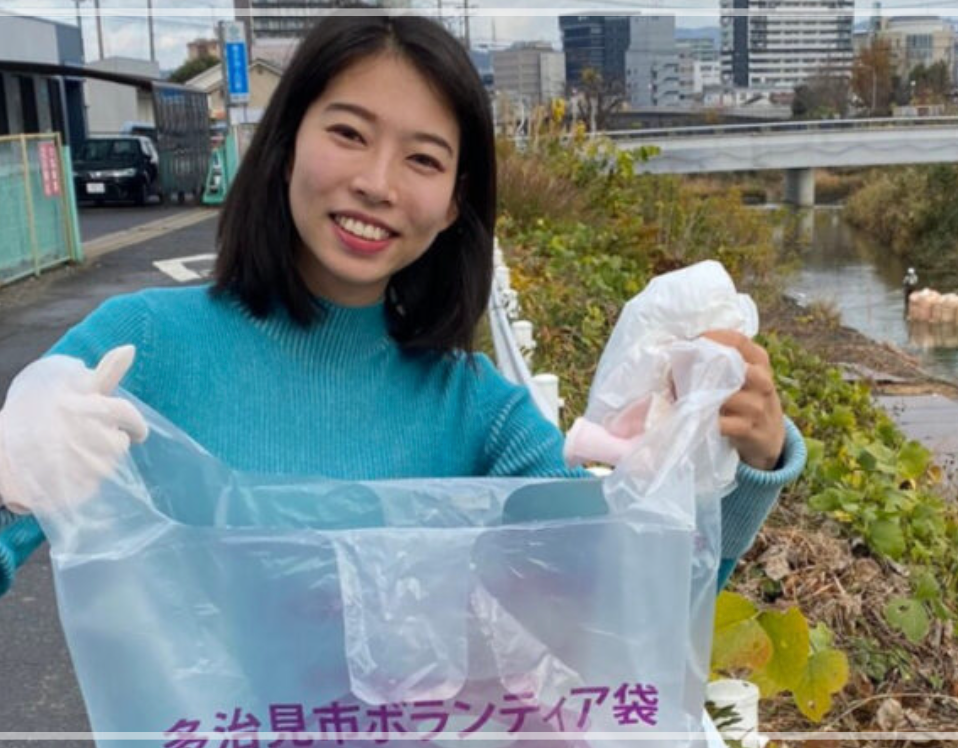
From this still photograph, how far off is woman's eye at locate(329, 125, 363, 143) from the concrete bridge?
2347cm

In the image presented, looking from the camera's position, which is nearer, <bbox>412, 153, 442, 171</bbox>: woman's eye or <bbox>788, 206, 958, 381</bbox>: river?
<bbox>412, 153, 442, 171</bbox>: woman's eye

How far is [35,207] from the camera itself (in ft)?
40.0

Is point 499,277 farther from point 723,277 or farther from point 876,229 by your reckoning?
point 876,229

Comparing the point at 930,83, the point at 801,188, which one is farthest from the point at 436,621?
the point at 801,188

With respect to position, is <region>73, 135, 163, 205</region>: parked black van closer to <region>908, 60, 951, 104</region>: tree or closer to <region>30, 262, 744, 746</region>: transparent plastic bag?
<region>908, 60, 951, 104</region>: tree

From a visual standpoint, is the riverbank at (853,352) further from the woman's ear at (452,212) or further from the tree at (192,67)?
the tree at (192,67)

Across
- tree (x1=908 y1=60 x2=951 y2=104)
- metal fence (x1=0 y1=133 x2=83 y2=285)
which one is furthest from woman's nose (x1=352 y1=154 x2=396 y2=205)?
tree (x1=908 y1=60 x2=951 y2=104)

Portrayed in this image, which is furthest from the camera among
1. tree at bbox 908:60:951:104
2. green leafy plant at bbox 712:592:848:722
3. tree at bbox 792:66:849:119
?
tree at bbox 792:66:849:119

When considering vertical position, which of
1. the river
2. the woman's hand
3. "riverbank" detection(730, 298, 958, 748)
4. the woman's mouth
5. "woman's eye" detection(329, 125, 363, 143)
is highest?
"woman's eye" detection(329, 125, 363, 143)

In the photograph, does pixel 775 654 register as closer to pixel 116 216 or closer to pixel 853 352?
pixel 853 352

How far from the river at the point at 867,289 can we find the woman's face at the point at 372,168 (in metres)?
12.4

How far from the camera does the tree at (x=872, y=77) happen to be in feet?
105

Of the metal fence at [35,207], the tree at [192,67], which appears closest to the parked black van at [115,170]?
the metal fence at [35,207]

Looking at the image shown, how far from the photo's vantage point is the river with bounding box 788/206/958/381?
1590cm
